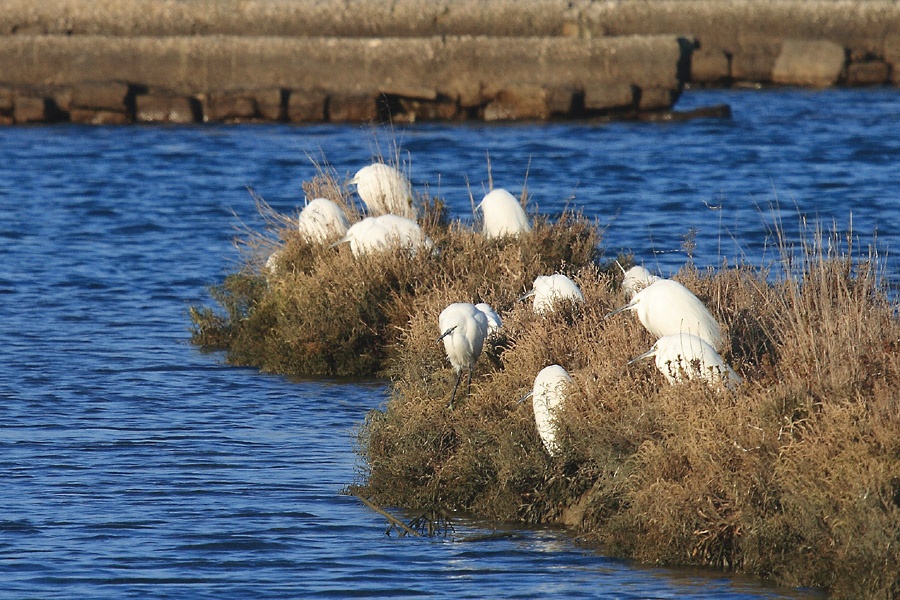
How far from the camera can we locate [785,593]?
21.1 ft

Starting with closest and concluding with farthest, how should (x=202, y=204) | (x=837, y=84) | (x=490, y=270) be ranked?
(x=490, y=270) < (x=202, y=204) < (x=837, y=84)

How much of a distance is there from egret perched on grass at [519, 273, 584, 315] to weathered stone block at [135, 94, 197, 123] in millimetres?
22201

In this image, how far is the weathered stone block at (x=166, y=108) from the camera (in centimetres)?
3058

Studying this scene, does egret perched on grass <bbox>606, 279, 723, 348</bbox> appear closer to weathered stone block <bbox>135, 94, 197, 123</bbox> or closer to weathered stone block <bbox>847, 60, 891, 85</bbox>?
weathered stone block <bbox>135, 94, 197, 123</bbox>

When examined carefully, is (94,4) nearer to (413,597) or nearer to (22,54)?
(22,54)

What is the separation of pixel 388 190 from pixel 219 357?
6.67ft

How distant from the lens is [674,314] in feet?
25.0

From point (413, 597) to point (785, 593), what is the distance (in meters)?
1.63

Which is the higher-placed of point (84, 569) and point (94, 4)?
point (94, 4)

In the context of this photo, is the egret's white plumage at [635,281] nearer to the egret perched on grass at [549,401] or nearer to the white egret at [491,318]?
the white egret at [491,318]

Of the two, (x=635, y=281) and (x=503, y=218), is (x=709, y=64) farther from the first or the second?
(x=635, y=281)

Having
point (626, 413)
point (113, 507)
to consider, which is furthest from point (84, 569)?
point (626, 413)

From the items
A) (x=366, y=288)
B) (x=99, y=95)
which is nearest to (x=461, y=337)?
(x=366, y=288)

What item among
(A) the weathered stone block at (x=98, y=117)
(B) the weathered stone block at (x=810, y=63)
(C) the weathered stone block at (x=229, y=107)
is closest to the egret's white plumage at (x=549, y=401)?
(C) the weathered stone block at (x=229, y=107)
